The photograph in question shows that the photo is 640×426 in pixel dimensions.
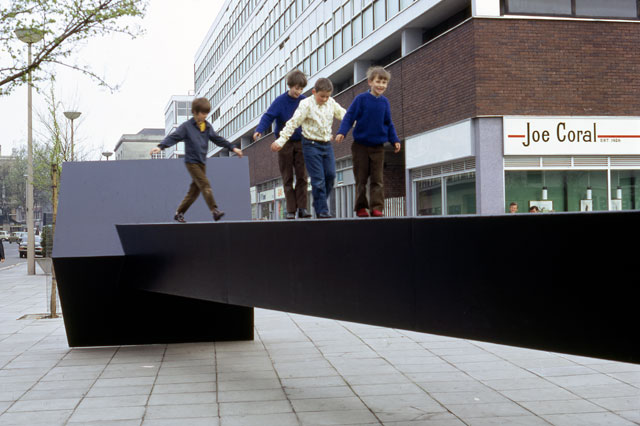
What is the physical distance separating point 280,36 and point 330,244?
35664mm

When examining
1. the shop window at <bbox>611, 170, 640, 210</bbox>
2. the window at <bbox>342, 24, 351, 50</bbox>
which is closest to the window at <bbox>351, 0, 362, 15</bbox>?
the window at <bbox>342, 24, 351, 50</bbox>

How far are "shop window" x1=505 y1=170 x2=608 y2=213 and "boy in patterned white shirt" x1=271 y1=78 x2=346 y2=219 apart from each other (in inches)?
444

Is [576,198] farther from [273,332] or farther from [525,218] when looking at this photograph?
[525,218]

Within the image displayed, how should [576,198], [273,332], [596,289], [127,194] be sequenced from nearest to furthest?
1. [596,289]
2. [127,194]
3. [273,332]
4. [576,198]

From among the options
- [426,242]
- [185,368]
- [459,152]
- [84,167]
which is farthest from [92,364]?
[459,152]

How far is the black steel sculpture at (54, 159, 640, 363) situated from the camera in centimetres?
358

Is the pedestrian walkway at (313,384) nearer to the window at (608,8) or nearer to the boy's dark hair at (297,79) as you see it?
the boy's dark hair at (297,79)

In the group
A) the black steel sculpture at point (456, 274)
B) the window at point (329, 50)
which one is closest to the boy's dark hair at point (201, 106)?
the black steel sculpture at point (456, 274)

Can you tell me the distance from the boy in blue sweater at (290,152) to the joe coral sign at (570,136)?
10638 millimetres

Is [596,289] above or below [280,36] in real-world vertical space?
below

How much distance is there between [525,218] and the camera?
388 cm

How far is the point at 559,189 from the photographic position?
18188 millimetres

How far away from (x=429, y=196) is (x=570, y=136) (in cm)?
441

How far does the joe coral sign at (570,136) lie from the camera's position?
1764cm
